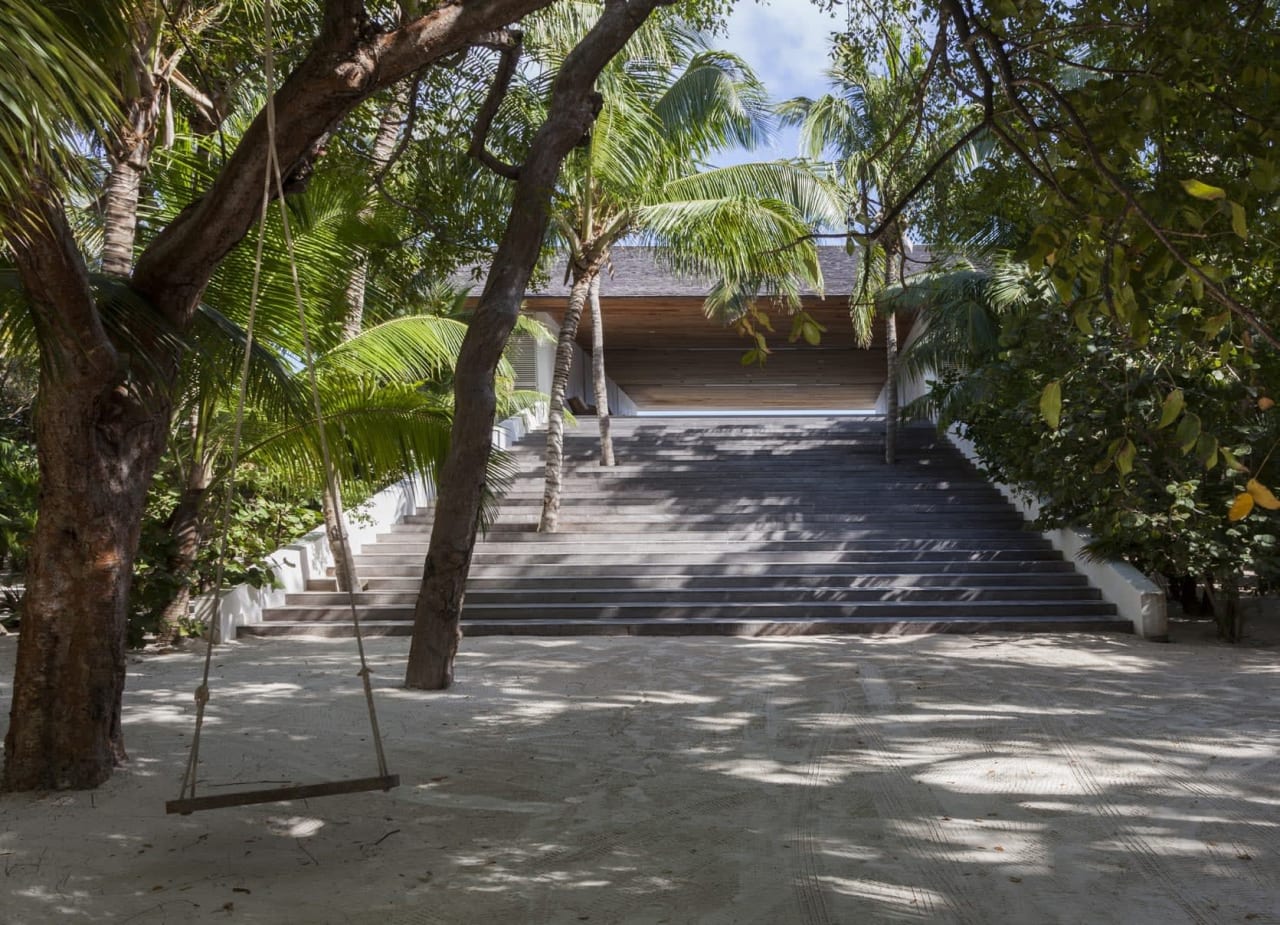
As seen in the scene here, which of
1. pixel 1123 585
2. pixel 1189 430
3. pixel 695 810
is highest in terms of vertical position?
pixel 1189 430

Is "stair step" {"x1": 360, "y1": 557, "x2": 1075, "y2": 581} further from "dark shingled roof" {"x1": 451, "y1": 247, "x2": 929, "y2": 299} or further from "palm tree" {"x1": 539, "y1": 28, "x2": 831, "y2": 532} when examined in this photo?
"dark shingled roof" {"x1": 451, "y1": 247, "x2": 929, "y2": 299}

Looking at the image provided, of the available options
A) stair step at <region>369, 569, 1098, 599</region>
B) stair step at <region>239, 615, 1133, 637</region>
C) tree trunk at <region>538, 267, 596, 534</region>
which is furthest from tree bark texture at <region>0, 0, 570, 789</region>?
tree trunk at <region>538, 267, 596, 534</region>

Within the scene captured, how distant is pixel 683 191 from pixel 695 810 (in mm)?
10955

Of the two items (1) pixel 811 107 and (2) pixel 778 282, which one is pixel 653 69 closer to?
(2) pixel 778 282

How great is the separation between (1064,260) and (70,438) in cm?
405

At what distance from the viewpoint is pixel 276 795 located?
13.2 feet

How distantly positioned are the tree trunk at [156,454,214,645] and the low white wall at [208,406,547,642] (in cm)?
42

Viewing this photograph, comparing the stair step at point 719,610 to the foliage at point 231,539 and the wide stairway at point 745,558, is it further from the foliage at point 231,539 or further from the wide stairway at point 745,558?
the foliage at point 231,539

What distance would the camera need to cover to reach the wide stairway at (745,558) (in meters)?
12.2

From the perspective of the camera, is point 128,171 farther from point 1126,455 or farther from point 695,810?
point 1126,455

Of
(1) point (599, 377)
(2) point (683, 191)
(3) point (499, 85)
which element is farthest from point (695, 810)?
(1) point (599, 377)

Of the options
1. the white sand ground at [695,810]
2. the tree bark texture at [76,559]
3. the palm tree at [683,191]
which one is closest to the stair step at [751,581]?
the palm tree at [683,191]

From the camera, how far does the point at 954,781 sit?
544 centimetres

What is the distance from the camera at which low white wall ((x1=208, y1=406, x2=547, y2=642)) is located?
472 inches
